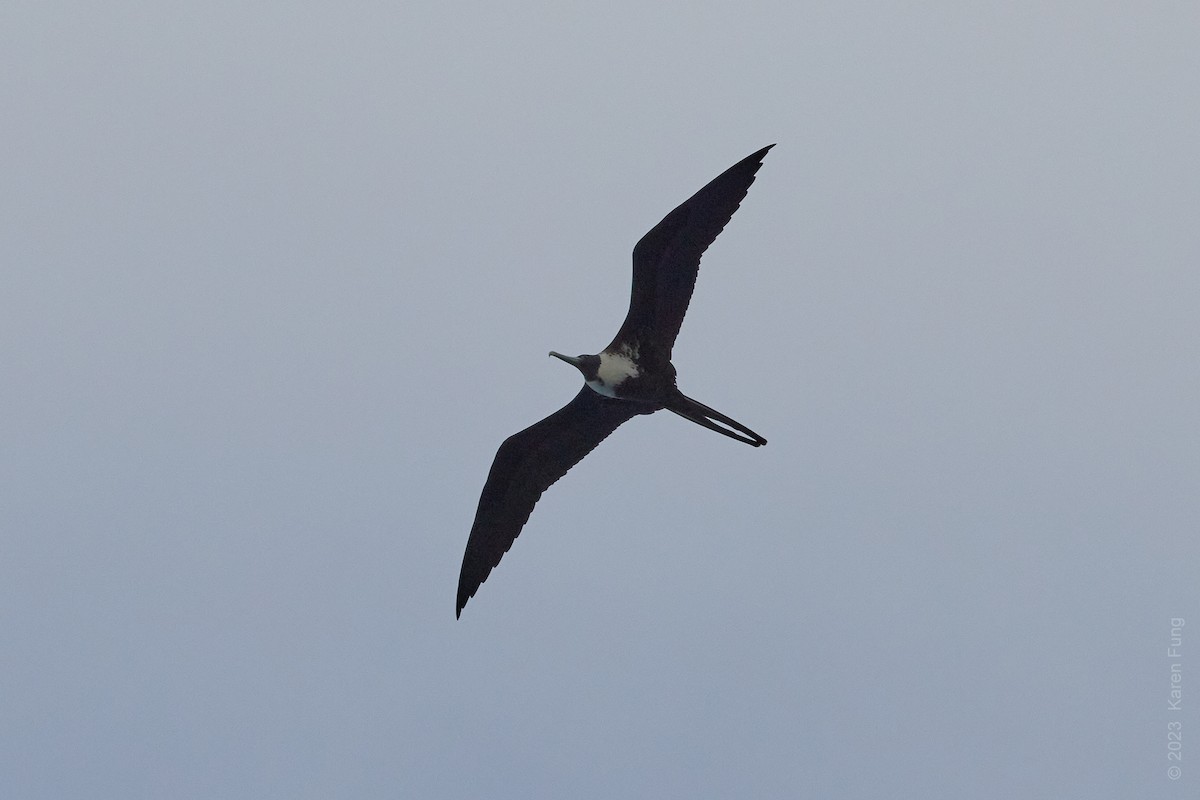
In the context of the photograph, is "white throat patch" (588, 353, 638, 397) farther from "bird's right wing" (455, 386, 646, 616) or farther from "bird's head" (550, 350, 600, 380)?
"bird's right wing" (455, 386, 646, 616)

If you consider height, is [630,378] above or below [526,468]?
above

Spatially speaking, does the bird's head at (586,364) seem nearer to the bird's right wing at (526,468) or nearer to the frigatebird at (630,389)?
the frigatebird at (630,389)

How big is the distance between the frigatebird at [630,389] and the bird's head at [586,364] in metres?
0.01

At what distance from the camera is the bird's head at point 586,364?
11.4 meters

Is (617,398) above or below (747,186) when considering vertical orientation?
below

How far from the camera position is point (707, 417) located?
37.2 feet

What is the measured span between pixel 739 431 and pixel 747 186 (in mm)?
2506

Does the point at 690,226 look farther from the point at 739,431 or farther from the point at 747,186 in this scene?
the point at 739,431

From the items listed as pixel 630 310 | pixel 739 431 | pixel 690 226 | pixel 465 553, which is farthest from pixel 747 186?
pixel 465 553

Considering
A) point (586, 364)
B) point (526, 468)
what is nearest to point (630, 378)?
point (586, 364)

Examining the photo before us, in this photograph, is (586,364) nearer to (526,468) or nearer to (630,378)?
(630,378)

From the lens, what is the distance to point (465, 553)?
12953mm

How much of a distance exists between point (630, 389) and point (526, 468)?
6.00ft

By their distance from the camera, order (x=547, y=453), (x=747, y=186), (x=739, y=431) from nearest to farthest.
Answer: (x=747, y=186) < (x=739, y=431) < (x=547, y=453)
